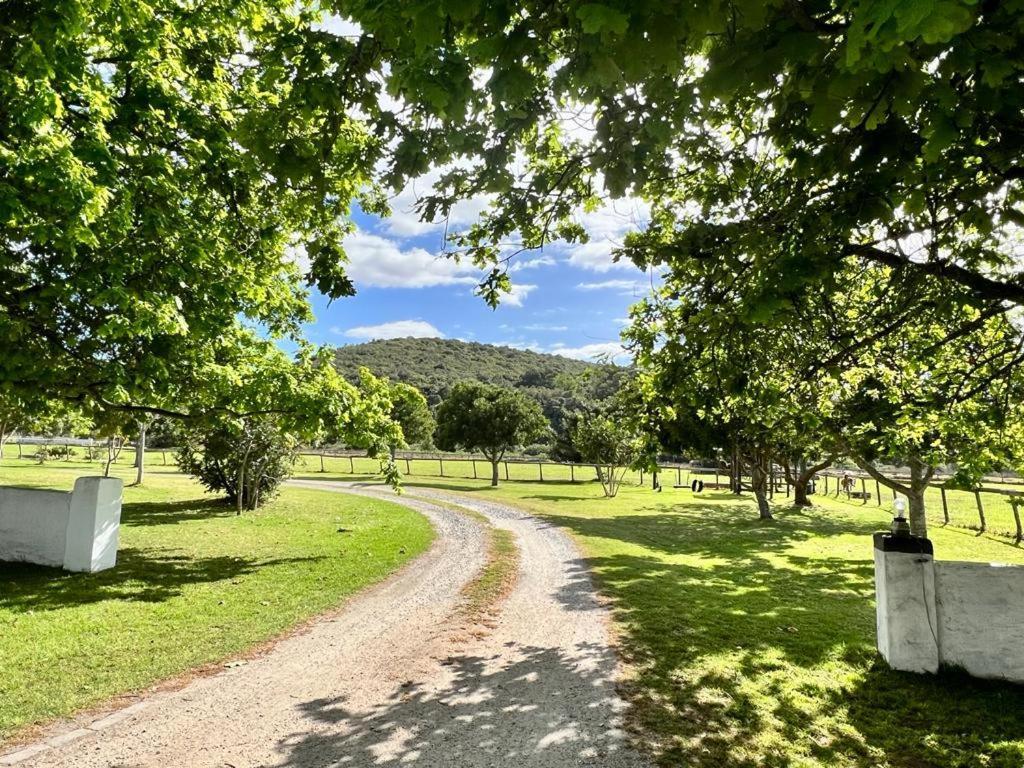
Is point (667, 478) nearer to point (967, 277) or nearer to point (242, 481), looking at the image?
point (242, 481)

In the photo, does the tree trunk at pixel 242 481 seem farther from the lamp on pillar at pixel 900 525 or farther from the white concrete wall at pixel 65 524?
the lamp on pillar at pixel 900 525

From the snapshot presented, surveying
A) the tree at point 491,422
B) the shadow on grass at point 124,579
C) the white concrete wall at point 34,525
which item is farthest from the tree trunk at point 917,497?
the tree at point 491,422

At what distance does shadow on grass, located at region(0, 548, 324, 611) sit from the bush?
290 inches

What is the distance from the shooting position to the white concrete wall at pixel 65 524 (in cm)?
1142

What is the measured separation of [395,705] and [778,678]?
4.49 meters


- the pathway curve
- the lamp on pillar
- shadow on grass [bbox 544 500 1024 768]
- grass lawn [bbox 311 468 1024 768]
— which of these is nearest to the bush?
grass lawn [bbox 311 468 1024 768]

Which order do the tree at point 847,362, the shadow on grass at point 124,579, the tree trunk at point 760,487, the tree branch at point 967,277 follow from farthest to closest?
1. the tree trunk at point 760,487
2. the shadow on grass at point 124,579
3. the tree at point 847,362
4. the tree branch at point 967,277

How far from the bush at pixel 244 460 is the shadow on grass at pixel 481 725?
52.1 feet

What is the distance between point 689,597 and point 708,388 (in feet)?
14.3

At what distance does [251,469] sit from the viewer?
21859 mm

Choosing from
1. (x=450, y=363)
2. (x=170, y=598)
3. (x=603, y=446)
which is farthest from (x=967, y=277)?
(x=450, y=363)

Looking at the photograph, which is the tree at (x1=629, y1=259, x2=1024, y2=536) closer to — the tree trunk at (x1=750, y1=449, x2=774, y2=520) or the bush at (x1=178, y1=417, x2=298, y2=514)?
the tree trunk at (x1=750, y1=449, x2=774, y2=520)

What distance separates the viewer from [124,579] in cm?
1108

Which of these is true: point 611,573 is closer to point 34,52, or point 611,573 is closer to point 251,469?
point 34,52
